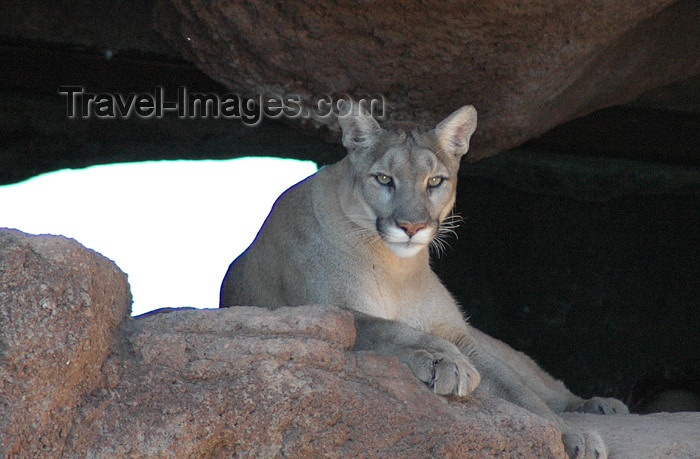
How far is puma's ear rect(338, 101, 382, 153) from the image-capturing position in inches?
134

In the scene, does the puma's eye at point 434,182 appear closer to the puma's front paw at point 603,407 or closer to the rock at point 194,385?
the rock at point 194,385

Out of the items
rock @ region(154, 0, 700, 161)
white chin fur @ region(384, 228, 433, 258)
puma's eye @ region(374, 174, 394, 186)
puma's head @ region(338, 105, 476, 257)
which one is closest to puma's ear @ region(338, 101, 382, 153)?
puma's head @ region(338, 105, 476, 257)

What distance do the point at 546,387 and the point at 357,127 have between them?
1382 mm

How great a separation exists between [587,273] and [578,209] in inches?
18.8

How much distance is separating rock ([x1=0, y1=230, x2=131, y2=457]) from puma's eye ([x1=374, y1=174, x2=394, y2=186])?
4.48 feet

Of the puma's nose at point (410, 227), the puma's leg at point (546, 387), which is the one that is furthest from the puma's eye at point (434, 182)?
the puma's leg at point (546, 387)

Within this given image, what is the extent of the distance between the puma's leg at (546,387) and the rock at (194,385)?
1140 millimetres

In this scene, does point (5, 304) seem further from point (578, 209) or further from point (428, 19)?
point (578, 209)

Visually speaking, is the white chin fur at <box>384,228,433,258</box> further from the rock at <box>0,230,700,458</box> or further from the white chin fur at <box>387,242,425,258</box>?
the rock at <box>0,230,700,458</box>

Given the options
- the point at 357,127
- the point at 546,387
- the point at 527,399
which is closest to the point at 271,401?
the point at 527,399

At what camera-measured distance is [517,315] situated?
6.45 metres

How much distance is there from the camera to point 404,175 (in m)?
3.27

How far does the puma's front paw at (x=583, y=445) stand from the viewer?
2.62 metres

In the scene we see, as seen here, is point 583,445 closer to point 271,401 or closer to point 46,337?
point 271,401
